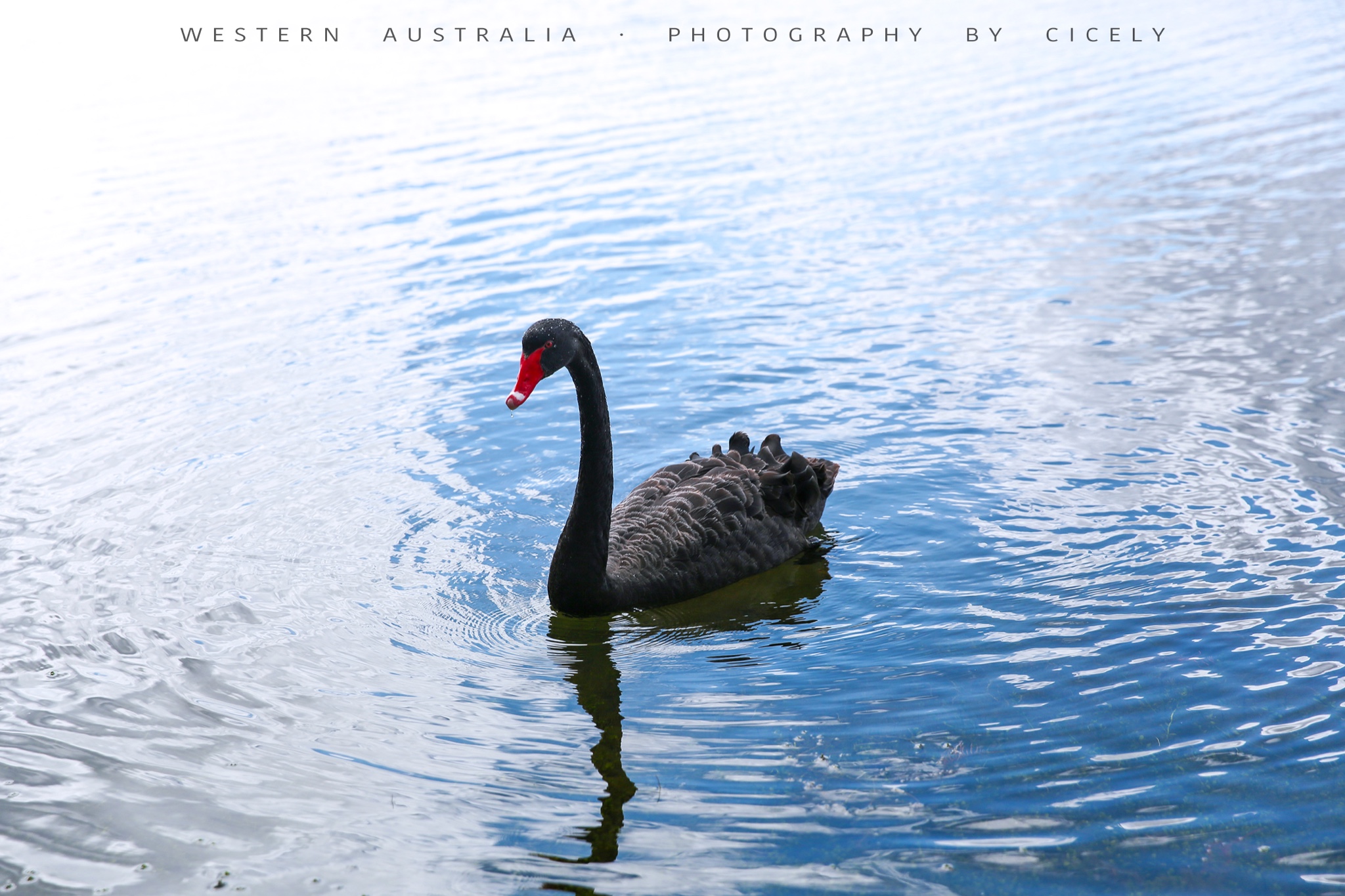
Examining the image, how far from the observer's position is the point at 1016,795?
4367 mm

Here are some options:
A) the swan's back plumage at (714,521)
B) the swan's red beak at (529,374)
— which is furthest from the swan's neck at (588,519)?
the swan's red beak at (529,374)

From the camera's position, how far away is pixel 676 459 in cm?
793

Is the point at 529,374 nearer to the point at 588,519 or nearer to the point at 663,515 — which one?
the point at 588,519

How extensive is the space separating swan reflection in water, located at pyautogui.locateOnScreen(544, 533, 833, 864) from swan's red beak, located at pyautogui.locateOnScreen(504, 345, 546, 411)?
127cm

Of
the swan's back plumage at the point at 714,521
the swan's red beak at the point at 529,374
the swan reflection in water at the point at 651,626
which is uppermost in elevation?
the swan's red beak at the point at 529,374

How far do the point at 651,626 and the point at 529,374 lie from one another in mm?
1466

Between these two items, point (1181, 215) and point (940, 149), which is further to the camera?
point (940, 149)

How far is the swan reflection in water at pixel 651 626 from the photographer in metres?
4.97

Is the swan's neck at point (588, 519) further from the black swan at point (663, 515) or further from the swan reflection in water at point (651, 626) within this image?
the swan reflection in water at point (651, 626)

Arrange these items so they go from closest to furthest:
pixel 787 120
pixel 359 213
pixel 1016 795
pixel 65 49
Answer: pixel 1016 795 < pixel 359 213 < pixel 787 120 < pixel 65 49

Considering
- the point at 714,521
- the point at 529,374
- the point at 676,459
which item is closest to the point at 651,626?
the point at 714,521

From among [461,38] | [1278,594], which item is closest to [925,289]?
[1278,594]

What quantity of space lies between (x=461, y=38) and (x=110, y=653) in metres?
25.3

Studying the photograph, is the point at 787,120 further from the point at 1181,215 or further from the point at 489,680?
the point at 489,680
